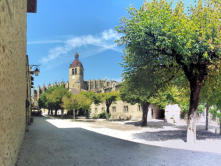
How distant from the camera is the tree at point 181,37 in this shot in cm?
927

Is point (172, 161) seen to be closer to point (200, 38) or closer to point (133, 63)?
point (200, 38)

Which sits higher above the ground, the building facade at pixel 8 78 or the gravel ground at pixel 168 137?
the building facade at pixel 8 78

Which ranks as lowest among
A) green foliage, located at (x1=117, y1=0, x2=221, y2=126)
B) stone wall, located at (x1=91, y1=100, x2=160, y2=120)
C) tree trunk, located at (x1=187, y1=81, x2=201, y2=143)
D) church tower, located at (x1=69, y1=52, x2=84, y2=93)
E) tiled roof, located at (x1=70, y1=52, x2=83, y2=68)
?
stone wall, located at (x1=91, y1=100, x2=160, y2=120)

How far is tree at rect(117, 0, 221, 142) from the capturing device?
927cm

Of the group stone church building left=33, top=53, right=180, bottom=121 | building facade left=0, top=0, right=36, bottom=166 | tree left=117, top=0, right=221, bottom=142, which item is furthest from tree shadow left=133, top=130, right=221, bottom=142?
stone church building left=33, top=53, right=180, bottom=121

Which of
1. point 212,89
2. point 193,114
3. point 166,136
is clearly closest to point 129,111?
point 166,136

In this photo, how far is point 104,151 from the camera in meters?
8.16

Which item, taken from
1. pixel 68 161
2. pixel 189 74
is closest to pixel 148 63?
pixel 189 74

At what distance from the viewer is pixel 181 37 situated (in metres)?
8.99

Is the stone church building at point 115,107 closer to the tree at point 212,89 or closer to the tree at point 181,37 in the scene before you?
the tree at point 212,89

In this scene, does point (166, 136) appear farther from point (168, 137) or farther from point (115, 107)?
point (115, 107)

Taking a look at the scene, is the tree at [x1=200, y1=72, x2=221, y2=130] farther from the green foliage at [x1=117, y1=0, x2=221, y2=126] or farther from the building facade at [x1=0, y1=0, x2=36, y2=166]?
the building facade at [x1=0, y1=0, x2=36, y2=166]

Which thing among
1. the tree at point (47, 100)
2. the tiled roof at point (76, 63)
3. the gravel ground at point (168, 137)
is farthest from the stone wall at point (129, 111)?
the tiled roof at point (76, 63)

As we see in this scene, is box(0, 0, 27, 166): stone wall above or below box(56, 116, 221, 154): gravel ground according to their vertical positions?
above
